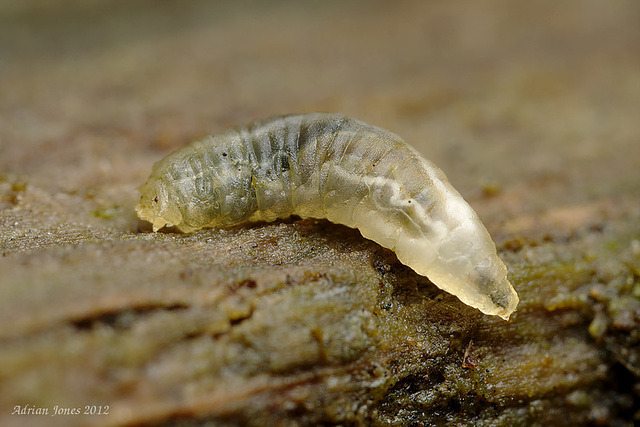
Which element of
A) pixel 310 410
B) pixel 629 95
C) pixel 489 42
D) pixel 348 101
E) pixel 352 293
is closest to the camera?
pixel 310 410

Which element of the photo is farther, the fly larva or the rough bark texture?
the fly larva

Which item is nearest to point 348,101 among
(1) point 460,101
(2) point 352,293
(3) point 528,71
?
(1) point 460,101

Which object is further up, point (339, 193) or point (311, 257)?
point (339, 193)

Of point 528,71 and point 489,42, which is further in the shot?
point 489,42

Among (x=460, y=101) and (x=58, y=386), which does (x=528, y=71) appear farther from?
(x=58, y=386)
